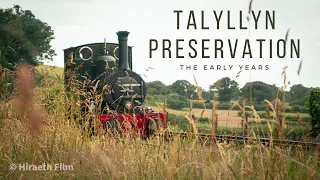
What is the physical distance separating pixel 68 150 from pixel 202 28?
4.70 m

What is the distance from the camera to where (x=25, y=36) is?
4053cm

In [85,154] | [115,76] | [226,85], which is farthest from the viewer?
[226,85]

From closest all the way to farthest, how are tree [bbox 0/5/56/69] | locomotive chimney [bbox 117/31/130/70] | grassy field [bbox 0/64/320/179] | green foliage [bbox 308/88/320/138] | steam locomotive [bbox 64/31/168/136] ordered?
grassy field [bbox 0/64/320/179] → steam locomotive [bbox 64/31/168/136] → locomotive chimney [bbox 117/31/130/70] → green foliage [bbox 308/88/320/138] → tree [bbox 0/5/56/69]

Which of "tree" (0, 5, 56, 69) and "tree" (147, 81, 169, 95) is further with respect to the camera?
"tree" (0, 5, 56, 69)

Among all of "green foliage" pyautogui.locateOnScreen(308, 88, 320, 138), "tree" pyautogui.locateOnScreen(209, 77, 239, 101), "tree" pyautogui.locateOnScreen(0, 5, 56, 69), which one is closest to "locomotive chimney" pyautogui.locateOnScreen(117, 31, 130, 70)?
"tree" pyautogui.locateOnScreen(209, 77, 239, 101)

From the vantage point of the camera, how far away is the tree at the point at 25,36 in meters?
36.5

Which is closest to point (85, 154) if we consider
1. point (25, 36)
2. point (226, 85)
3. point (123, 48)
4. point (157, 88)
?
point (123, 48)

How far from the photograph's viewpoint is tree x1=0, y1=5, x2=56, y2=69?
36.5 meters

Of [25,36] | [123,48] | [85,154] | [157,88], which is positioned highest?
[25,36]

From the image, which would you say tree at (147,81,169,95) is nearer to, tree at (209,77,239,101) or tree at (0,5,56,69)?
tree at (209,77,239,101)

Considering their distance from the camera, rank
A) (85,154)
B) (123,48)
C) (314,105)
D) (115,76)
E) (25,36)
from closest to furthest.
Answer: (85,154) < (115,76) < (123,48) < (314,105) < (25,36)

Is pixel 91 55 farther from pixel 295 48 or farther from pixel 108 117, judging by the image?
pixel 295 48

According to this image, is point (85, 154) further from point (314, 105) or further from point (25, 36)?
point (25, 36)

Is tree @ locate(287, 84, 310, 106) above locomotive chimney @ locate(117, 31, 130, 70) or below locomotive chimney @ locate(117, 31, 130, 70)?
below
